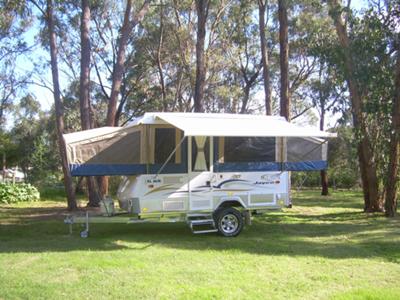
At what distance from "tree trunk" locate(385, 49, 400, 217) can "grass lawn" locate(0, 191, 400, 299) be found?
1.81m

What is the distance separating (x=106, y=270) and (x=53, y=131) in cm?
3293

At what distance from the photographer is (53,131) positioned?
38.2 metres

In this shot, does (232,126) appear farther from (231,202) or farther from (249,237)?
(249,237)

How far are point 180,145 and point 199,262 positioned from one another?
3.25m

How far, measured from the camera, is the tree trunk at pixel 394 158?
14.2 metres

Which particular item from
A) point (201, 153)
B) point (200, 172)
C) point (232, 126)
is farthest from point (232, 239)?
point (232, 126)

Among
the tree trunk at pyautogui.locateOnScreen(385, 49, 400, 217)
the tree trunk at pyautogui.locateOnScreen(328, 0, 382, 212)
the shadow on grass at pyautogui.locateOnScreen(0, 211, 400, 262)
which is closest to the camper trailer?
the shadow on grass at pyautogui.locateOnScreen(0, 211, 400, 262)

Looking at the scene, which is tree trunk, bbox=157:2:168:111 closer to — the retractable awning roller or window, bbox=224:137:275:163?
the retractable awning roller

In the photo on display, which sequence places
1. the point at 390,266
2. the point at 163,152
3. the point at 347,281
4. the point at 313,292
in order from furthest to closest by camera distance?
the point at 163,152 < the point at 390,266 < the point at 347,281 < the point at 313,292

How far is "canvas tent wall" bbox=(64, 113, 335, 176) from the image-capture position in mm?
9868

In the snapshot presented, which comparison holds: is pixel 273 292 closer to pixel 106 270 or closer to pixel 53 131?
pixel 106 270

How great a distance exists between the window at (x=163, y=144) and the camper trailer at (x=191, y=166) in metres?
0.02

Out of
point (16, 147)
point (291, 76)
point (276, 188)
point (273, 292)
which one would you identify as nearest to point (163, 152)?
point (276, 188)

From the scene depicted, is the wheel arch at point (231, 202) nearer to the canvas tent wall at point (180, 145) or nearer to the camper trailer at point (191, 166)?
the camper trailer at point (191, 166)
